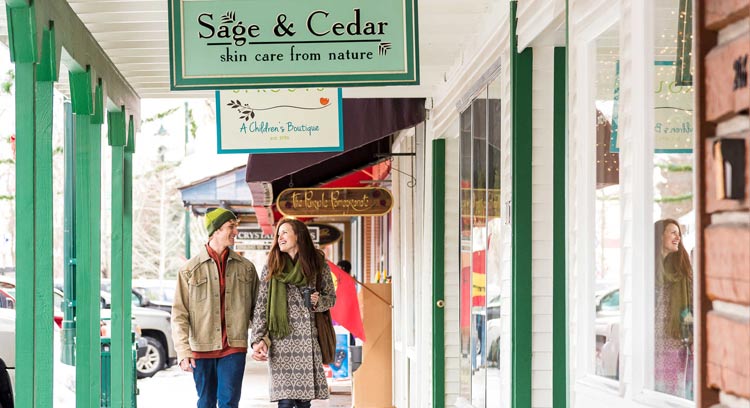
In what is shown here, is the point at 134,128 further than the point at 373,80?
Yes

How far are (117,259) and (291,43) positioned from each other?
140 inches

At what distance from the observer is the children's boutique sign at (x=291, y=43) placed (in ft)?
18.3

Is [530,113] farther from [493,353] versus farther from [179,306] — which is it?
[179,306]

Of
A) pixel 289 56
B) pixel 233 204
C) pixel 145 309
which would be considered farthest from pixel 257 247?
pixel 289 56

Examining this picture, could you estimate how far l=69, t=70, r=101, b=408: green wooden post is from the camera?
6727mm

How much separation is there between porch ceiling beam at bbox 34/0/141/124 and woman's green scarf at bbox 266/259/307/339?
69.1 inches

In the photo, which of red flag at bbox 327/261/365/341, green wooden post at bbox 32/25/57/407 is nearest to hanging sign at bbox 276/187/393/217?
red flag at bbox 327/261/365/341

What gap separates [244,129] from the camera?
782 centimetres

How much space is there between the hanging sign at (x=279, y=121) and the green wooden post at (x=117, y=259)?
1086 mm

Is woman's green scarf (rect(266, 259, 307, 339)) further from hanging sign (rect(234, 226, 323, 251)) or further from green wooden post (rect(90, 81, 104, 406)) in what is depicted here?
hanging sign (rect(234, 226, 323, 251))

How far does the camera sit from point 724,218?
68.6 inches

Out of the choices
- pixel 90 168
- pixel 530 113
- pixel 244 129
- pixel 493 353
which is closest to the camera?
pixel 530 113

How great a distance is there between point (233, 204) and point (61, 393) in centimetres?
1201

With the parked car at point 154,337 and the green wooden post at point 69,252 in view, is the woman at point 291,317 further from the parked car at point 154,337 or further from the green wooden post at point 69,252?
the parked car at point 154,337
